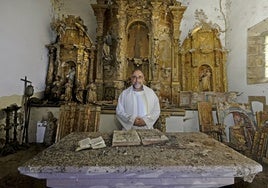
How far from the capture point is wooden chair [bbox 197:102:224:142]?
14.6ft

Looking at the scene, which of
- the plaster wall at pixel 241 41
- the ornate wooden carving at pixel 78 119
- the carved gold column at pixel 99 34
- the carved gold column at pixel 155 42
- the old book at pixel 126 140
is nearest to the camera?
the old book at pixel 126 140

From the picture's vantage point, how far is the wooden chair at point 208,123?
446 cm

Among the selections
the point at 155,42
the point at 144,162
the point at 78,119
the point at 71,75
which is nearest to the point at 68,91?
the point at 71,75

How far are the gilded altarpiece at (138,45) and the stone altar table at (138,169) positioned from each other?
179 inches

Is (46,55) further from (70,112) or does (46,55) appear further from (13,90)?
(70,112)

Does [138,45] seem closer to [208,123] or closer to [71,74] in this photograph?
[71,74]

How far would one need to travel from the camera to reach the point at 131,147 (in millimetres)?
1726

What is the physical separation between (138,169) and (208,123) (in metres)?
3.87

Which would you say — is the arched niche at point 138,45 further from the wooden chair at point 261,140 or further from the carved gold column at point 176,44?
the wooden chair at point 261,140

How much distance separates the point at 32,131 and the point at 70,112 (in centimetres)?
243

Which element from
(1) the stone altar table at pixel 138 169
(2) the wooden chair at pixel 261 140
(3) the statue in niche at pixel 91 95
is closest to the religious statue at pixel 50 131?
(3) the statue in niche at pixel 91 95

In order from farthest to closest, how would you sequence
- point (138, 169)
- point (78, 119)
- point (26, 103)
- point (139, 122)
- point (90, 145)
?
point (26, 103) → point (78, 119) → point (139, 122) → point (90, 145) → point (138, 169)

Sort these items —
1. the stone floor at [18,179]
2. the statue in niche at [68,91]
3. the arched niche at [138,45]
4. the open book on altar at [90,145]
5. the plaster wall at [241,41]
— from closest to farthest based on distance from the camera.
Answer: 1. the open book on altar at [90,145]
2. the stone floor at [18,179]
3. the plaster wall at [241,41]
4. the statue in niche at [68,91]
5. the arched niche at [138,45]

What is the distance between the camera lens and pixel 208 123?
15.7 feet
